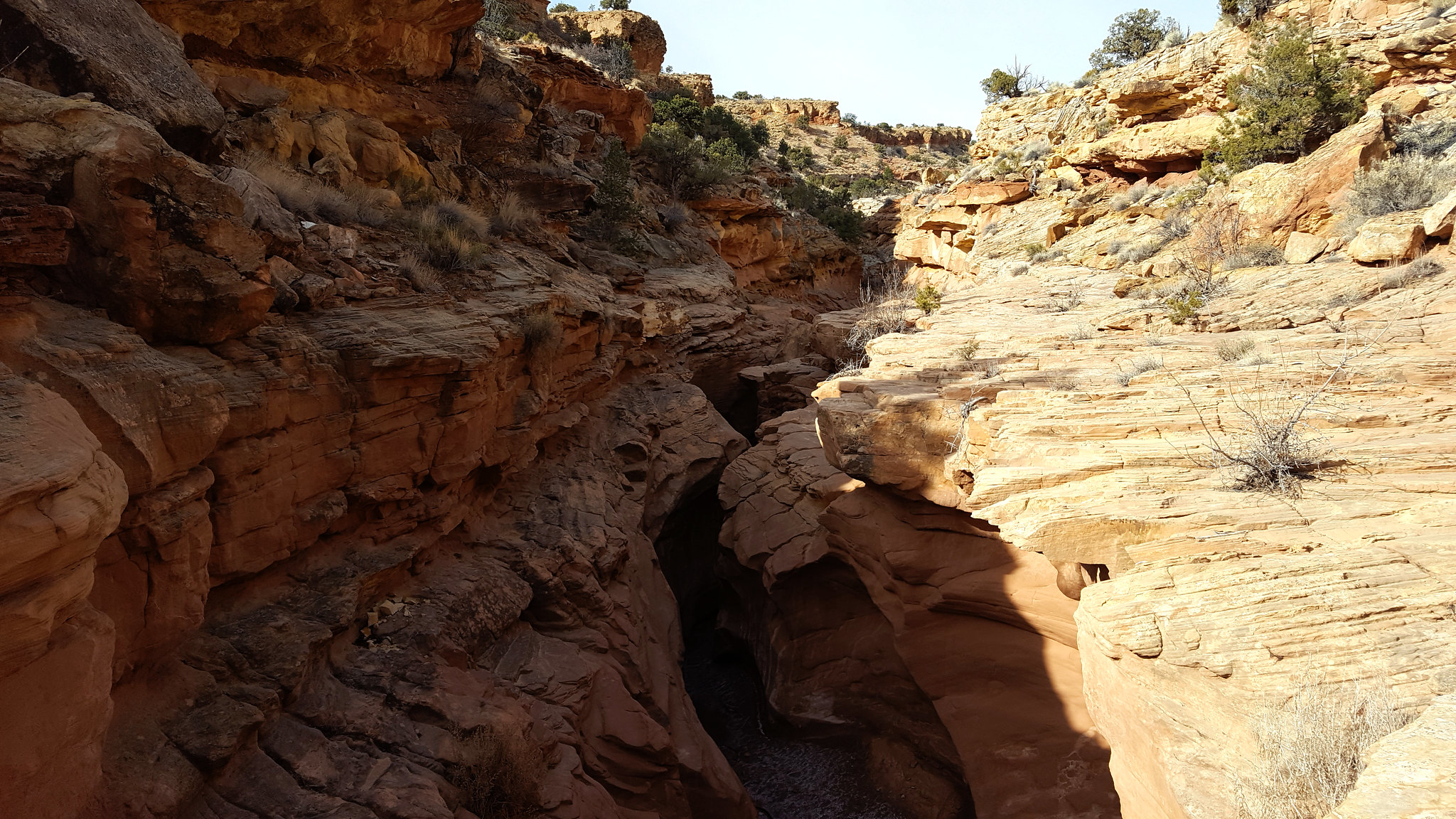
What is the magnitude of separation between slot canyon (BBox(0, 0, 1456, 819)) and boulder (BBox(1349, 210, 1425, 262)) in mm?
49

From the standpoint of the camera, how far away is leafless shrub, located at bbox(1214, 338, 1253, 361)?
6.57 meters

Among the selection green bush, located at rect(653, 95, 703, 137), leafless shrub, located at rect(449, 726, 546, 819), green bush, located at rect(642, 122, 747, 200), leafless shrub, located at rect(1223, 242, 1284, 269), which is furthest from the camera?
green bush, located at rect(653, 95, 703, 137)

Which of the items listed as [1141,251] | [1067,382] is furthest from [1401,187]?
[1067,382]

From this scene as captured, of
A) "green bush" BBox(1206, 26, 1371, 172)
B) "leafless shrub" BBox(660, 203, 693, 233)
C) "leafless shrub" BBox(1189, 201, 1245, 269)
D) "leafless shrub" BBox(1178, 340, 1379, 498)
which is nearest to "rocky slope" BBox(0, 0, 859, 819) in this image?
"leafless shrub" BBox(1178, 340, 1379, 498)

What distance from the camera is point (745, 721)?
977cm

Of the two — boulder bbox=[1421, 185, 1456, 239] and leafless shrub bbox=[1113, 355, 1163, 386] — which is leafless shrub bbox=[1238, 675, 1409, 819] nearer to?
leafless shrub bbox=[1113, 355, 1163, 386]

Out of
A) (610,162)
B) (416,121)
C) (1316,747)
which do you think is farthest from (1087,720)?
(610,162)

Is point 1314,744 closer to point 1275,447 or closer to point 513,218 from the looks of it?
point 1275,447

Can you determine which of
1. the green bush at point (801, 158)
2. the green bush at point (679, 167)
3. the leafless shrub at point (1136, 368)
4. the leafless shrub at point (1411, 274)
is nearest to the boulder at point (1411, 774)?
the leafless shrub at point (1136, 368)

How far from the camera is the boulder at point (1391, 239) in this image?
25.5ft

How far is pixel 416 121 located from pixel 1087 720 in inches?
463

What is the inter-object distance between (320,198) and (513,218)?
11.8 ft

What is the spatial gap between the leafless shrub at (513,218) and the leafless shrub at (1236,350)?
30.5 feet

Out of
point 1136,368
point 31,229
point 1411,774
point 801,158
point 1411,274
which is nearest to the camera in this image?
point 1411,774
